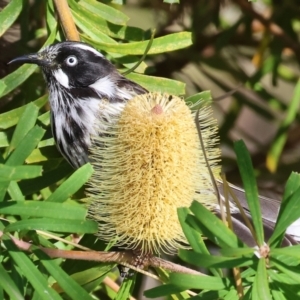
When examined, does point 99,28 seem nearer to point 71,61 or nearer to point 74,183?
point 71,61

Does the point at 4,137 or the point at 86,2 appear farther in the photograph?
the point at 86,2

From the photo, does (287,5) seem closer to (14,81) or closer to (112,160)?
(14,81)

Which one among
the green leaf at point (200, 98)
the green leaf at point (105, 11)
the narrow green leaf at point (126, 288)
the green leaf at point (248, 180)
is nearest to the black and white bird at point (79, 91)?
the green leaf at point (105, 11)

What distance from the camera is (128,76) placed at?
2113 millimetres

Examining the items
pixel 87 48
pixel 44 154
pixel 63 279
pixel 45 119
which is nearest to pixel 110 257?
pixel 63 279

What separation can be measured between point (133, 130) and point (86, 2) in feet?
2.19

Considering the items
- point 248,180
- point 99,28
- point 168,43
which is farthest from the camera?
point 99,28

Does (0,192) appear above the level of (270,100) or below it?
below

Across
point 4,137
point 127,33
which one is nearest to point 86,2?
point 127,33

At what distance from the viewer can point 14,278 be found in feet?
4.85

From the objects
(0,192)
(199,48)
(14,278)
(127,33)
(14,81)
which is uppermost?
(199,48)

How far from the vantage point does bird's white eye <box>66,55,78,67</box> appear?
2357mm

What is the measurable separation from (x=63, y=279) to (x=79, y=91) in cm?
112

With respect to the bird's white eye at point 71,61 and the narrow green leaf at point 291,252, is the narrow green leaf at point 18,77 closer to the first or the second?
the bird's white eye at point 71,61
